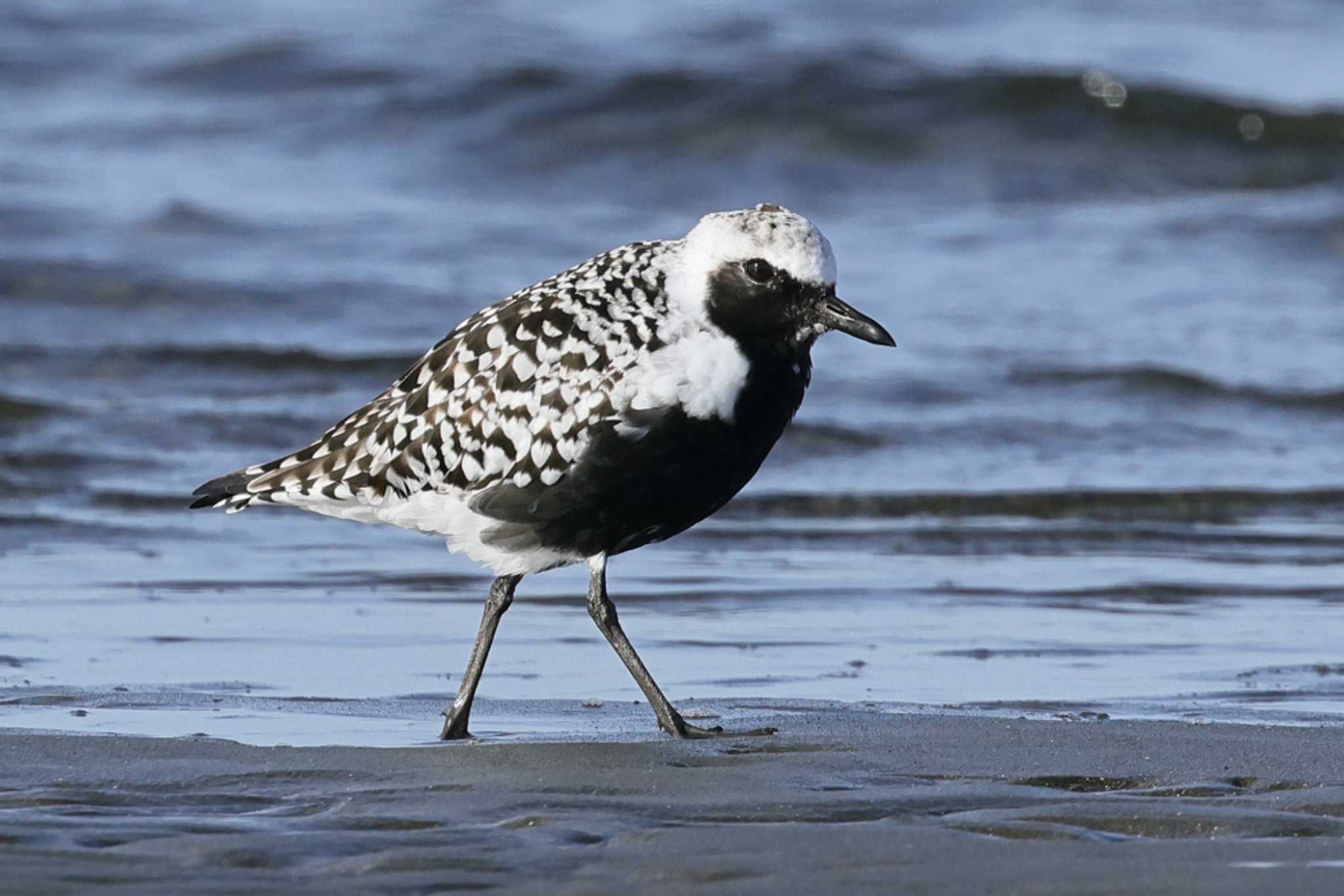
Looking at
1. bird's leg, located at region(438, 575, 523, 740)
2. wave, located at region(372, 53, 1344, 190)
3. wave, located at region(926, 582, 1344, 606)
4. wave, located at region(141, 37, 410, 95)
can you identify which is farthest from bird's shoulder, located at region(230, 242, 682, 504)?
wave, located at region(141, 37, 410, 95)

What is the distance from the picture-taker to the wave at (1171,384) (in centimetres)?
1367

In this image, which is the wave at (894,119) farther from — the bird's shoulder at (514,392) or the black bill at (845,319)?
the black bill at (845,319)

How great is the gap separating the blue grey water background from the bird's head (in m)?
1.45

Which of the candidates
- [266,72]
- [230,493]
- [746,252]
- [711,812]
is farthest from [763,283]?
[266,72]

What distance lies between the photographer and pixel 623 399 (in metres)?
6.23

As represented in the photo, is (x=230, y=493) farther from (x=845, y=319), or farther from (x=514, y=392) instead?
(x=845, y=319)

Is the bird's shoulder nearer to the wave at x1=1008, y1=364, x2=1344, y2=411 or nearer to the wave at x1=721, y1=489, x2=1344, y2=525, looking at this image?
the wave at x1=721, y1=489, x2=1344, y2=525

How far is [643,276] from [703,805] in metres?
1.81

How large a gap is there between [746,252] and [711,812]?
1.81 metres

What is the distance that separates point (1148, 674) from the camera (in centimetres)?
763

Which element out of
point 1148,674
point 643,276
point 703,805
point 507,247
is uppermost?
point 643,276

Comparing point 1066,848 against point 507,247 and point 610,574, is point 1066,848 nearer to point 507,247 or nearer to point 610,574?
point 610,574

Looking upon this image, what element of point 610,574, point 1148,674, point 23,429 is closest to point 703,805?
point 1148,674

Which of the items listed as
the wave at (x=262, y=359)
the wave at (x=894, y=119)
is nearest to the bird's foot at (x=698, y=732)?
the wave at (x=262, y=359)
